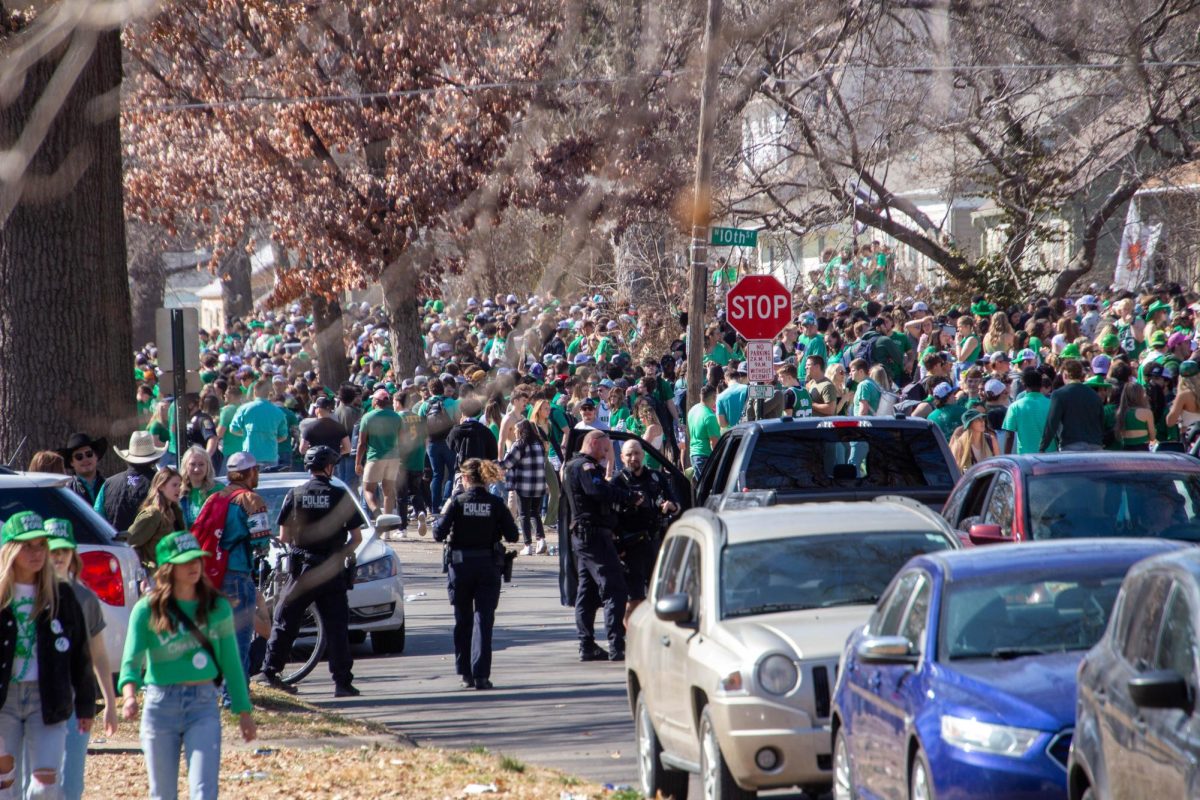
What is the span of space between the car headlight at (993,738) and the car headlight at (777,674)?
1.46m

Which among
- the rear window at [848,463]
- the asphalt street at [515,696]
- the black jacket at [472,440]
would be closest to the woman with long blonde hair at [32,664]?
the asphalt street at [515,696]

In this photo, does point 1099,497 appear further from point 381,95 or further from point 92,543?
point 381,95

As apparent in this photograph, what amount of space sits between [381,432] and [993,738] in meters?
14.4

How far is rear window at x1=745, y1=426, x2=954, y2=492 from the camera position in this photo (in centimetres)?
1288

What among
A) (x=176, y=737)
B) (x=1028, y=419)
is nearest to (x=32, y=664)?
(x=176, y=737)

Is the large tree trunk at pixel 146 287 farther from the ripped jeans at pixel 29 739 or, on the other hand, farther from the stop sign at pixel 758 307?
the ripped jeans at pixel 29 739

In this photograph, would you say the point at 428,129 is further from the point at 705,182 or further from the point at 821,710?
the point at 821,710

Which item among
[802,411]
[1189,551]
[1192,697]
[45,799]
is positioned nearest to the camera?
[1192,697]

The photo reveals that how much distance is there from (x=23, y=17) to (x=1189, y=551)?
26.8ft

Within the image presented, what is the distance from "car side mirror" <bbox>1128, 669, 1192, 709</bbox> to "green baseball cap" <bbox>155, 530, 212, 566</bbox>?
426cm

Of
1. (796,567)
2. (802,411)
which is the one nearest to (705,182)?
(802,411)

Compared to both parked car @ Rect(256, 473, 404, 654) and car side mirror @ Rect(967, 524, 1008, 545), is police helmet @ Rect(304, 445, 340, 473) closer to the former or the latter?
parked car @ Rect(256, 473, 404, 654)

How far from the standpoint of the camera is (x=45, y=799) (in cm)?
738

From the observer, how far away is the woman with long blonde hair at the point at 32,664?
735cm
